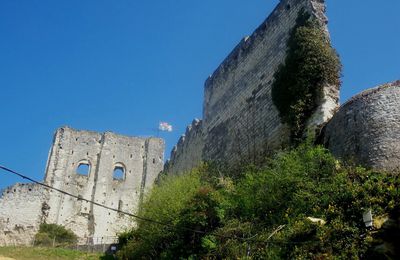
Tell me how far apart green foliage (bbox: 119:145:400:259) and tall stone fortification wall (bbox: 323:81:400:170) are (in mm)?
407

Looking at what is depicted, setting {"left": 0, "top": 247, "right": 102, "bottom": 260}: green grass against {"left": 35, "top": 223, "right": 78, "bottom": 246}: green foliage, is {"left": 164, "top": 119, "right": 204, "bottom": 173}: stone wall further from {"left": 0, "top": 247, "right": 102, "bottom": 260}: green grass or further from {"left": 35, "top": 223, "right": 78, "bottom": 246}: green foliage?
{"left": 35, "top": 223, "right": 78, "bottom": 246}: green foliage

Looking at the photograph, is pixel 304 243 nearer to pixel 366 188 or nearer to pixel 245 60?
pixel 366 188

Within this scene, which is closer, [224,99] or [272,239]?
[272,239]

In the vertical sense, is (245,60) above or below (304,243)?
above

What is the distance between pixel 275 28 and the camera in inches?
717

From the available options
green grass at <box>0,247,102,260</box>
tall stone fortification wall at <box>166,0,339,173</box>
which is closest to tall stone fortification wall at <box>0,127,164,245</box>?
green grass at <box>0,247,102,260</box>

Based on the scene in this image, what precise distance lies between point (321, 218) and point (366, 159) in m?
1.78

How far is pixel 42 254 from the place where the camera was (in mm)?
20359

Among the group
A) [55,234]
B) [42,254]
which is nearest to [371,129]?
[42,254]

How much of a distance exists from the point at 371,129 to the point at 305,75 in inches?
150

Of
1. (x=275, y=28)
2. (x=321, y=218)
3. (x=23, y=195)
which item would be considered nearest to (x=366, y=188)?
(x=321, y=218)

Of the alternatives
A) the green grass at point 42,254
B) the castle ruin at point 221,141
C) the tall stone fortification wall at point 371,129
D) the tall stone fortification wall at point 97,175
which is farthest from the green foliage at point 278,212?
the tall stone fortification wall at point 97,175

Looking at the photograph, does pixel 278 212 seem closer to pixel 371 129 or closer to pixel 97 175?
pixel 371 129

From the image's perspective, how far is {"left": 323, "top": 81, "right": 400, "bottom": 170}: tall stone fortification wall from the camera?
11.4 m
